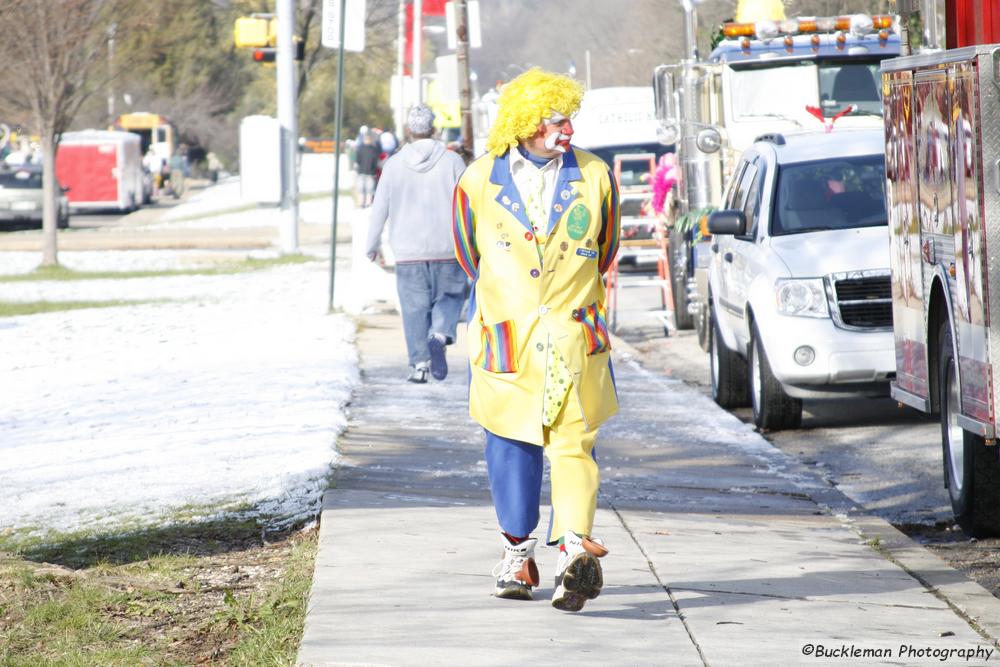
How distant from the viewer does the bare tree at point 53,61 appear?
80.7ft

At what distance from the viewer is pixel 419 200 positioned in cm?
1159

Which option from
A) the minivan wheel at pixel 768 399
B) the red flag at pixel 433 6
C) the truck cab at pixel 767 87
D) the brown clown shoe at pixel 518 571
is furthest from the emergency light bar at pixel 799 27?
the red flag at pixel 433 6

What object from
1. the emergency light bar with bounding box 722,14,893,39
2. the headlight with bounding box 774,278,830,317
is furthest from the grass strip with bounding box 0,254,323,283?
the headlight with bounding box 774,278,830,317

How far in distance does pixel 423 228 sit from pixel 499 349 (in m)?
5.88

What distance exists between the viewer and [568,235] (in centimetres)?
573

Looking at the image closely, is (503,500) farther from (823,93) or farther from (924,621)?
(823,93)

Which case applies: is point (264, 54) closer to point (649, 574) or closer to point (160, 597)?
point (649, 574)

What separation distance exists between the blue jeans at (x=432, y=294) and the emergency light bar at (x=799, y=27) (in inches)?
255

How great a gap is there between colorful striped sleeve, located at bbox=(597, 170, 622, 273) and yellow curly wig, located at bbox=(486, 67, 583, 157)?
0.96 feet

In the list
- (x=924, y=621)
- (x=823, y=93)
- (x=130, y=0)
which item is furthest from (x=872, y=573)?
(x=130, y=0)

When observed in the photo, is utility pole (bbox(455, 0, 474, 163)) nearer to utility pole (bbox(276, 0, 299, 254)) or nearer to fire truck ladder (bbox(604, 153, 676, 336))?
fire truck ladder (bbox(604, 153, 676, 336))

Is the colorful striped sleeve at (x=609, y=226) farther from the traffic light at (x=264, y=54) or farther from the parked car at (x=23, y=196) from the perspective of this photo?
the parked car at (x=23, y=196)

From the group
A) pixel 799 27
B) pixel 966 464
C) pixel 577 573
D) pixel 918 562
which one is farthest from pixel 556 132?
pixel 799 27

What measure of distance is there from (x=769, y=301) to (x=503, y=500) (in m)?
5.25
